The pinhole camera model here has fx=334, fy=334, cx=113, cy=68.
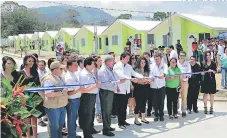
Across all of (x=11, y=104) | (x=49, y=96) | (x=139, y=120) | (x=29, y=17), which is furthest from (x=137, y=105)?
(x=29, y=17)

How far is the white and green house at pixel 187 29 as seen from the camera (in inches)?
995

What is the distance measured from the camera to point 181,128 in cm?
745

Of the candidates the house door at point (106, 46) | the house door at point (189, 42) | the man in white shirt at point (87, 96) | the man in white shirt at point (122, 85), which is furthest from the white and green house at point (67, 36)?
the man in white shirt at point (87, 96)

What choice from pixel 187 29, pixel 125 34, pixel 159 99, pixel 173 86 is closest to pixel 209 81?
pixel 173 86

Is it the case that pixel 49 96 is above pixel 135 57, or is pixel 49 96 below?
below

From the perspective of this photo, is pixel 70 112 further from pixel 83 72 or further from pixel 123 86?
pixel 123 86

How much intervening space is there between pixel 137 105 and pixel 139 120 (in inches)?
21.2

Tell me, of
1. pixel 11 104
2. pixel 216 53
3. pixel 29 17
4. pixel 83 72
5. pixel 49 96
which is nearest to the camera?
pixel 11 104

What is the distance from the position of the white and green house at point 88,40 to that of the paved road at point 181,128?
104ft

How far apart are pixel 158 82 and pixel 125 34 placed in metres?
27.9

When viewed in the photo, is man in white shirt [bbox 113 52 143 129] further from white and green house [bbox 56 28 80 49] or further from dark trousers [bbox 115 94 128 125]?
white and green house [bbox 56 28 80 49]

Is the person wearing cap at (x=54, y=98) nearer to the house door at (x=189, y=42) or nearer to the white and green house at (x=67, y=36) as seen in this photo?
the house door at (x=189, y=42)

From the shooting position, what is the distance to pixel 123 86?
7.28 meters

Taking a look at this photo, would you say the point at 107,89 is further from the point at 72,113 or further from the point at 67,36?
the point at 67,36
